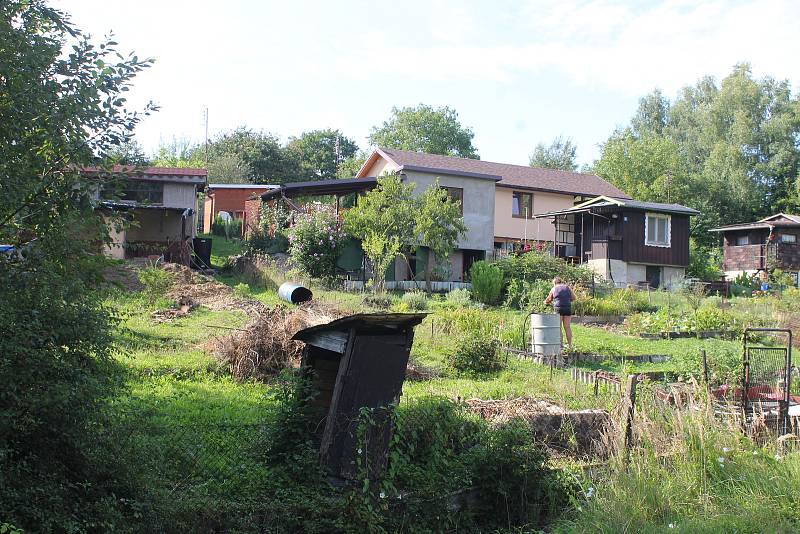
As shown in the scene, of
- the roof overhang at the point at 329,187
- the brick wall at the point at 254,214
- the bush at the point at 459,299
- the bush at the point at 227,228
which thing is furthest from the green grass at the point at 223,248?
the bush at the point at 459,299

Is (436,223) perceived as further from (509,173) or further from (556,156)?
(556,156)

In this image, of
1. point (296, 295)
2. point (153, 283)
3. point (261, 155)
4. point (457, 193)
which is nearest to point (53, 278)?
point (153, 283)

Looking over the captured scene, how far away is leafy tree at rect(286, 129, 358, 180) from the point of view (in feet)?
199

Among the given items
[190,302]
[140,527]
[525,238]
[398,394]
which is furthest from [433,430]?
[525,238]

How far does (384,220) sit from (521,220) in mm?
13827

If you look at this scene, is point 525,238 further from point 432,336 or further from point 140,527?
point 140,527

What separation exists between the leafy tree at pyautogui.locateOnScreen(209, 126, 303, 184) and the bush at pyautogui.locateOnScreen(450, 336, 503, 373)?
4357cm

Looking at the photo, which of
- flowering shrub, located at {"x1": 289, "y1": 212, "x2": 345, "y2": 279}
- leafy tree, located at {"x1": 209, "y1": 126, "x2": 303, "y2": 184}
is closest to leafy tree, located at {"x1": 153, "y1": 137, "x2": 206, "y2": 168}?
leafy tree, located at {"x1": 209, "y1": 126, "x2": 303, "y2": 184}

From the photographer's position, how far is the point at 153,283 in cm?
1681

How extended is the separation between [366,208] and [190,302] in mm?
9459

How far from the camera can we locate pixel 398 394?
26.1 feet

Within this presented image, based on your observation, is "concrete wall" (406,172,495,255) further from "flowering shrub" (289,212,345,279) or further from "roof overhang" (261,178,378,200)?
"flowering shrub" (289,212,345,279)

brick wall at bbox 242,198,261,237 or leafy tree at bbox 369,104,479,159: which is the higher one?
leafy tree at bbox 369,104,479,159

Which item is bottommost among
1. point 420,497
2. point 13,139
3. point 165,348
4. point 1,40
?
point 420,497
